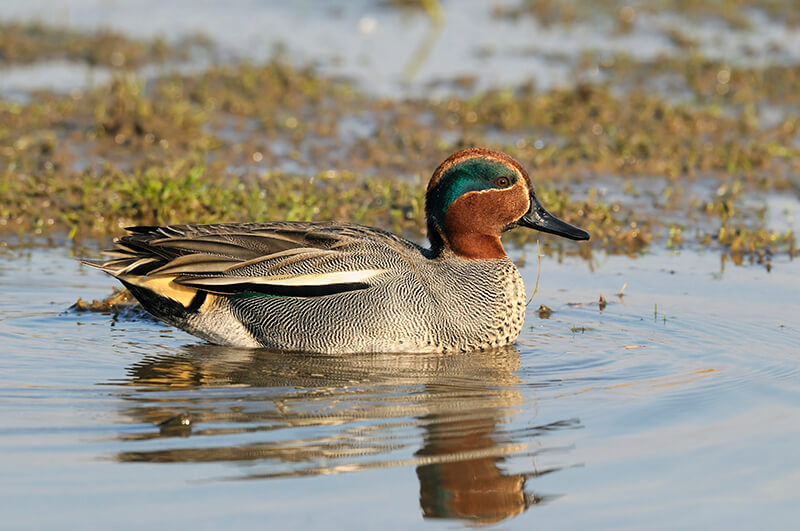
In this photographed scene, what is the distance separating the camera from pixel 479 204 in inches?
263

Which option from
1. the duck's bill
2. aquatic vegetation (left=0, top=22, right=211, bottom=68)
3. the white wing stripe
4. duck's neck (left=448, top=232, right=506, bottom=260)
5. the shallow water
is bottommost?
the shallow water

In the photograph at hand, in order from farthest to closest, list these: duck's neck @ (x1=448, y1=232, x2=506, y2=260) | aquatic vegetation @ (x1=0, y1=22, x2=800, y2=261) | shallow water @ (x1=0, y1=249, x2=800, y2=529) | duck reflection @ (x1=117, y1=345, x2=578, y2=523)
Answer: aquatic vegetation @ (x1=0, y1=22, x2=800, y2=261) → duck's neck @ (x1=448, y1=232, x2=506, y2=260) → duck reflection @ (x1=117, y1=345, x2=578, y2=523) → shallow water @ (x1=0, y1=249, x2=800, y2=529)

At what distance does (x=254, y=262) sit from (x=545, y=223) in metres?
1.58

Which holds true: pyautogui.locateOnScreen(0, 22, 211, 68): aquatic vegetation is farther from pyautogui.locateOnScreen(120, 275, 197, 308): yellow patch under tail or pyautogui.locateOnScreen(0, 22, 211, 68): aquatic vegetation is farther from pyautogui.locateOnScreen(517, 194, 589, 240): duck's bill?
pyautogui.locateOnScreen(517, 194, 589, 240): duck's bill

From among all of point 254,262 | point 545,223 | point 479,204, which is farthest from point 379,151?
point 254,262

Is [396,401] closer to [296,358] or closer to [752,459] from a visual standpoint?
[296,358]

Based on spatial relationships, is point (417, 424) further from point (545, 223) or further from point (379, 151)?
point (379, 151)

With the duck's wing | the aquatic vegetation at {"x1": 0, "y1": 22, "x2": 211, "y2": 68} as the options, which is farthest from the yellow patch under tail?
the aquatic vegetation at {"x1": 0, "y1": 22, "x2": 211, "y2": 68}

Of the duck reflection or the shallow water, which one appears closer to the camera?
the shallow water

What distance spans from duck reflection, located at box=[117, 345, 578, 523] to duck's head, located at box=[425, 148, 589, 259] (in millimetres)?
636

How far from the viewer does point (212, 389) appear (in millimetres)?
5695

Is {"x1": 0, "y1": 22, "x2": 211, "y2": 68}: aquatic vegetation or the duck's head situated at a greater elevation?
{"x1": 0, "y1": 22, "x2": 211, "y2": 68}: aquatic vegetation

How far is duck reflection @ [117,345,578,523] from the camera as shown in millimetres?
4660

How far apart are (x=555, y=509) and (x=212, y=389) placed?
193 cm
